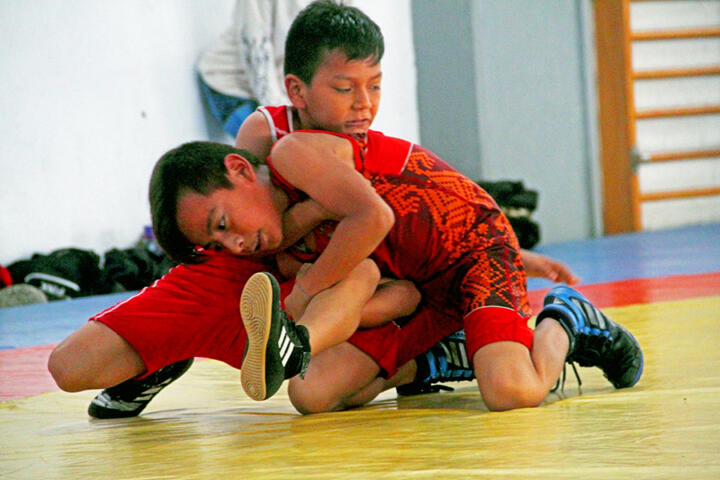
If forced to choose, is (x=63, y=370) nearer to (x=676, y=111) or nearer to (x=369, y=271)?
(x=369, y=271)

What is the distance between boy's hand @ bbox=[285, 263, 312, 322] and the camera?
166 centimetres

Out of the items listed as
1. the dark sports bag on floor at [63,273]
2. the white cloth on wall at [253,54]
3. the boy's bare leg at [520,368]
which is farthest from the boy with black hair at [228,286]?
the white cloth on wall at [253,54]

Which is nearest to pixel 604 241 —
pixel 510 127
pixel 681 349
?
pixel 510 127

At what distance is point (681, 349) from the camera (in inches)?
76.6

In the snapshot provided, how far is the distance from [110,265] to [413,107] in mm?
2657

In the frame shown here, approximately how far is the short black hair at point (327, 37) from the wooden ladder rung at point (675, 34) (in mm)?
5097

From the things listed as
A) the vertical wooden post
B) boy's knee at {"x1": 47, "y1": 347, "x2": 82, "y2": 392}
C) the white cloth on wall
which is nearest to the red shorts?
boy's knee at {"x1": 47, "y1": 347, "x2": 82, "y2": 392}

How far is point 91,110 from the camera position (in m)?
4.84

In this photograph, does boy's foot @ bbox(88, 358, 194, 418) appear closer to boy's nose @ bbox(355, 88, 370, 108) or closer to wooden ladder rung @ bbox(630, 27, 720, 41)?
boy's nose @ bbox(355, 88, 370, 108)

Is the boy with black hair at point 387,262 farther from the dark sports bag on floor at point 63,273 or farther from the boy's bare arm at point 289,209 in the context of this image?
the dark sports bag on floor at point 63,273

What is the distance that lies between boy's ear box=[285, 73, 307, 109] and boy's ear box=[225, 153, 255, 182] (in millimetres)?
191

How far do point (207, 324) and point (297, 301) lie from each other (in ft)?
0.84

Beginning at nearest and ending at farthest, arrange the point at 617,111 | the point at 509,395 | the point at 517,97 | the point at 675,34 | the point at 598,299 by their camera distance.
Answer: the point at 509,395 → the point at 598,299 → the point at 517,97 → the point at 617,111 → the point at 675,34

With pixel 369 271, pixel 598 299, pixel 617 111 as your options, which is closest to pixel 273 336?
pixel 369 271
